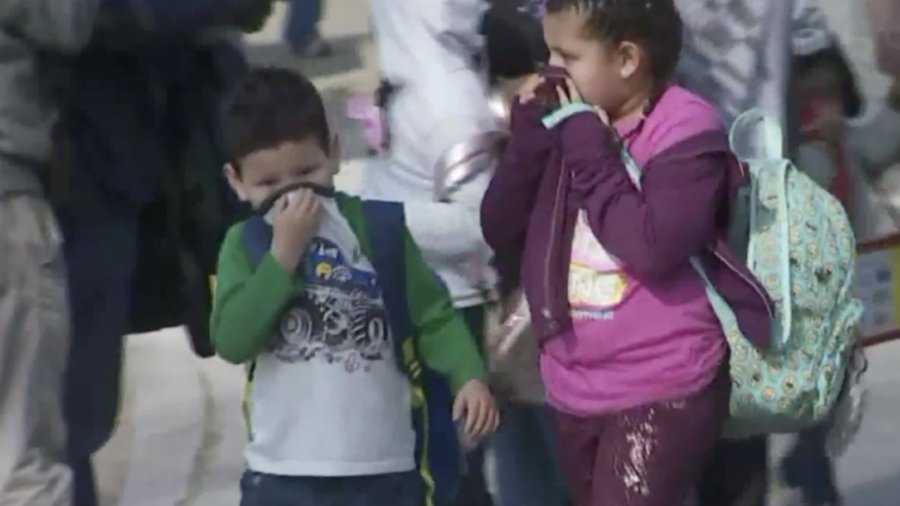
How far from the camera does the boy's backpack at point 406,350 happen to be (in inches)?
124

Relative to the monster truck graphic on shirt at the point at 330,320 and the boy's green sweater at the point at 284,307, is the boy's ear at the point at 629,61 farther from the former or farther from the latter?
the monster truck graphic on shirt at the point at 330,320

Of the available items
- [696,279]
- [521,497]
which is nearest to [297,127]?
[696,279]

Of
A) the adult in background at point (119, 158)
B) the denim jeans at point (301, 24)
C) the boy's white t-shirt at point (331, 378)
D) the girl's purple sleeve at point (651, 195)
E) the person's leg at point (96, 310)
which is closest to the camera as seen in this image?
the girl's purple sleeve at point (651, 195)

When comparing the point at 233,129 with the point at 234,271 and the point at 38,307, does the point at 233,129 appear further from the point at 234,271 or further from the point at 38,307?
the point at 38,307

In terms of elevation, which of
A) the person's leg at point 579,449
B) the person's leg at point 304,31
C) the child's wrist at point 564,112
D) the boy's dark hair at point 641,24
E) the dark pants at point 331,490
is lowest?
the person's leg at point 304,31

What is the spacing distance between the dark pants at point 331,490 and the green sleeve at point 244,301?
8.8 inches

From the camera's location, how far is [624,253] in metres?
3.03

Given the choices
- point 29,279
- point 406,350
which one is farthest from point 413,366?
point 29,279

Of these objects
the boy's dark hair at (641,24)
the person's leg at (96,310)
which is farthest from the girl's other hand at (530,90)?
the person's leg at (96,310)

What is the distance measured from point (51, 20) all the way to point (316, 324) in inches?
34.8

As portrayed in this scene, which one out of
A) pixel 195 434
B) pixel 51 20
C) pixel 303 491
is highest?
pixel 51 20

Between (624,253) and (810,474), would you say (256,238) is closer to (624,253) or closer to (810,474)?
(624,253)

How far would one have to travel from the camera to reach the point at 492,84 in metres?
3.49

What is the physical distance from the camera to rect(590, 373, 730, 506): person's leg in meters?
3.12
